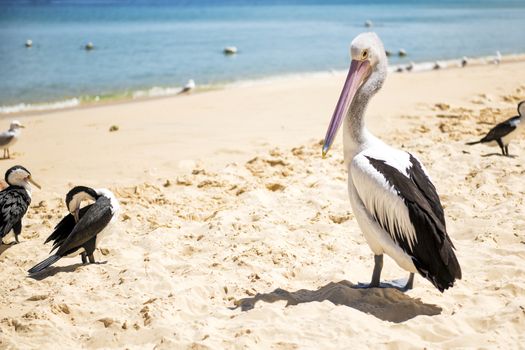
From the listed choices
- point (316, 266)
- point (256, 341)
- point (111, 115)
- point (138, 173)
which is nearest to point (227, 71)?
point (111, 115)

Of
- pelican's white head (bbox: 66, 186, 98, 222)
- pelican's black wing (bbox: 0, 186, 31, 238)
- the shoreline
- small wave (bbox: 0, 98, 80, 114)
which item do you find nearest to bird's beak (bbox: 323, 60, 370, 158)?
pelican's white head (bbox: 66, 186, 98, 222)

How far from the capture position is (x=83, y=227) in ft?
13.9

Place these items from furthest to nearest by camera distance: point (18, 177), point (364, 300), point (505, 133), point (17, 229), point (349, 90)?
point (505, 133)
point (18, 177)
point (17, 229)
point (349, 90)
point (364, 300)

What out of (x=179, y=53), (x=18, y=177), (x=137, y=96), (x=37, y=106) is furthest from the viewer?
(x=179, y=53)

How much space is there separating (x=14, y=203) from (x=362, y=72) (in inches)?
124

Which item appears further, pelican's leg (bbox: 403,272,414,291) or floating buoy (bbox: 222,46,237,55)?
floating buoy (bbox: 222,46,237,55)

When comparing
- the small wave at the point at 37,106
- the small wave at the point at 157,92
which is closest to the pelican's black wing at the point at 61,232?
the small wave at the point at 37,106

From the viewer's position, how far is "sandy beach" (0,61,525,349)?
316 cm

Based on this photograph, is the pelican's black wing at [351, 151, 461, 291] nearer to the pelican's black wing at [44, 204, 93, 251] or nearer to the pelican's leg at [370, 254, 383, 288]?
the pelican's leg at [370, 254, 383, 288]

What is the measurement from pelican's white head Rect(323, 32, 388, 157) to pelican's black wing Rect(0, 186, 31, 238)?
2.79 meters

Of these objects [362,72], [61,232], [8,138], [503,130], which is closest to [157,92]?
[8,138]

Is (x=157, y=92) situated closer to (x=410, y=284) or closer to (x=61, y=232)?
(x=61, y=232)

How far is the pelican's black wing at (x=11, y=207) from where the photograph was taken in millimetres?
4602

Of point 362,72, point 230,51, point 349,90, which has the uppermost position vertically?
point 362,72
